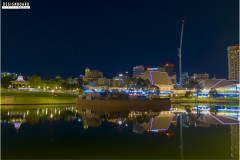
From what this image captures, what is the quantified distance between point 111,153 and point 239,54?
9905cm

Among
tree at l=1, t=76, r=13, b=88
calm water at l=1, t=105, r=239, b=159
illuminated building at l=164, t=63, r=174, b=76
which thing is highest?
illuminated building at l=164, t=63, r=174, b=76

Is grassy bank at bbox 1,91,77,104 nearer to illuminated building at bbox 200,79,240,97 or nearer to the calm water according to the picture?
the calm water

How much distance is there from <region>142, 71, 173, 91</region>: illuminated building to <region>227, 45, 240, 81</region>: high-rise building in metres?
36.5

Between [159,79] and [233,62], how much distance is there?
4131 centimetres

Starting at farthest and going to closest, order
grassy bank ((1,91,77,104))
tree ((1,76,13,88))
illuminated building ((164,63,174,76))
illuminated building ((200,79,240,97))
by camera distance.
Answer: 1. illuminated building ((164,63,174,76))
2. illuminated building ((200,79,240,97))
3. tree ((1,76,13,88))
4. grassy bank ((1,91,77,104))

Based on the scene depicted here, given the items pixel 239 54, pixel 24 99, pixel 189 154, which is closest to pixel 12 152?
pixel 189 154

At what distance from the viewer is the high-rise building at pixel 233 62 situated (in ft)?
334

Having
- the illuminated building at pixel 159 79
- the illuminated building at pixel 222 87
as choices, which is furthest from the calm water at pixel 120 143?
the illuminated building at pixel 159 79

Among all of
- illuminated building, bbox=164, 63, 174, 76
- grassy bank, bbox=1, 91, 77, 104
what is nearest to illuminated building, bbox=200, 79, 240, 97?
illuminated building, bbox=164, 63, 174, 76

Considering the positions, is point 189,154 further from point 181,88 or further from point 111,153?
point 181,88

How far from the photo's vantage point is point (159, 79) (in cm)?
7506

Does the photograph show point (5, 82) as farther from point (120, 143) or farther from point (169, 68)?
point (169, 68)

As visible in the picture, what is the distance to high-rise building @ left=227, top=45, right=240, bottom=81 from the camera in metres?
102

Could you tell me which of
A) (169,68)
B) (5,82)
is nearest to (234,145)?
(5,82)
